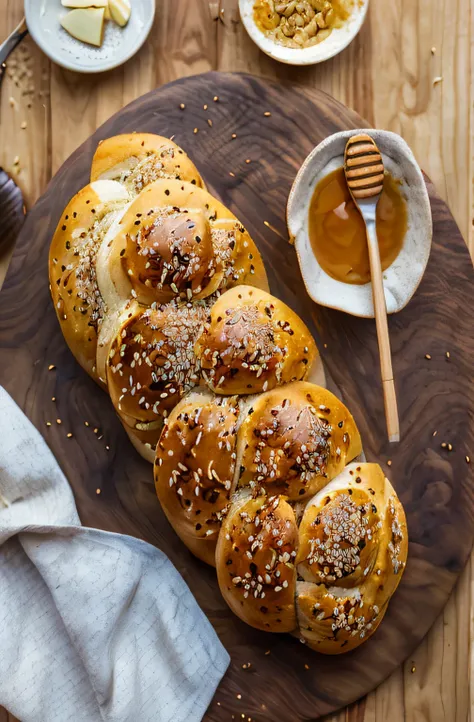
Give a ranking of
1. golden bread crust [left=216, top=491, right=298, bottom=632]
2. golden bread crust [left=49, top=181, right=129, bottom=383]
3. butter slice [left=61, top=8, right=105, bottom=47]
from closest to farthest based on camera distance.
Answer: golden bread crust [left=216, top=491, right=298, bottom=632] → golden bread crust [left=49, top=181, right=129, bottom=383] → butter slice [left=61, top=8, right=105, bottom=47]

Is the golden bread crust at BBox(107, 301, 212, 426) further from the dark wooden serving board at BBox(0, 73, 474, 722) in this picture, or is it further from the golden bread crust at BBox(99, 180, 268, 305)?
the dark wooden serving board at BBox(0, 73, 474, 722)

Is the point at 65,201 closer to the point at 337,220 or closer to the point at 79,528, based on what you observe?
the point at 337,220

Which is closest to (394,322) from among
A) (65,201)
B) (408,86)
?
(408,86)

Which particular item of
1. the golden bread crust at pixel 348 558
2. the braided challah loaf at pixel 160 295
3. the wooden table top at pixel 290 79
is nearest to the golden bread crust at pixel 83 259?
the braided challah loaf at pixel 160 295

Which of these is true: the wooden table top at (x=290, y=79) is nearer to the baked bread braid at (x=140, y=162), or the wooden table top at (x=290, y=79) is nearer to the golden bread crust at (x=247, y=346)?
the baked bread braid at (x=140, y=162)

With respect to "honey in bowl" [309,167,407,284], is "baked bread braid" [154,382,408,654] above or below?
below

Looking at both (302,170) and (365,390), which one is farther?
(365,390)

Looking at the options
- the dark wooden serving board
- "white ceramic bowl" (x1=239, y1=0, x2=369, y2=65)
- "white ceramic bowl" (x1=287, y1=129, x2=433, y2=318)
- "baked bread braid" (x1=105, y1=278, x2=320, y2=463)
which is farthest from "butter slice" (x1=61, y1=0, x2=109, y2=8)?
"baked bread braid" (x1=105, y1=278, x2=320, y2=463)

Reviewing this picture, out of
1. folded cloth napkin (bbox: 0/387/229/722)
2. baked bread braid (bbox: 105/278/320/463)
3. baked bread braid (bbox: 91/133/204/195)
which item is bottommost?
folded cloth napkin (bbox: 0/387/229/722)
